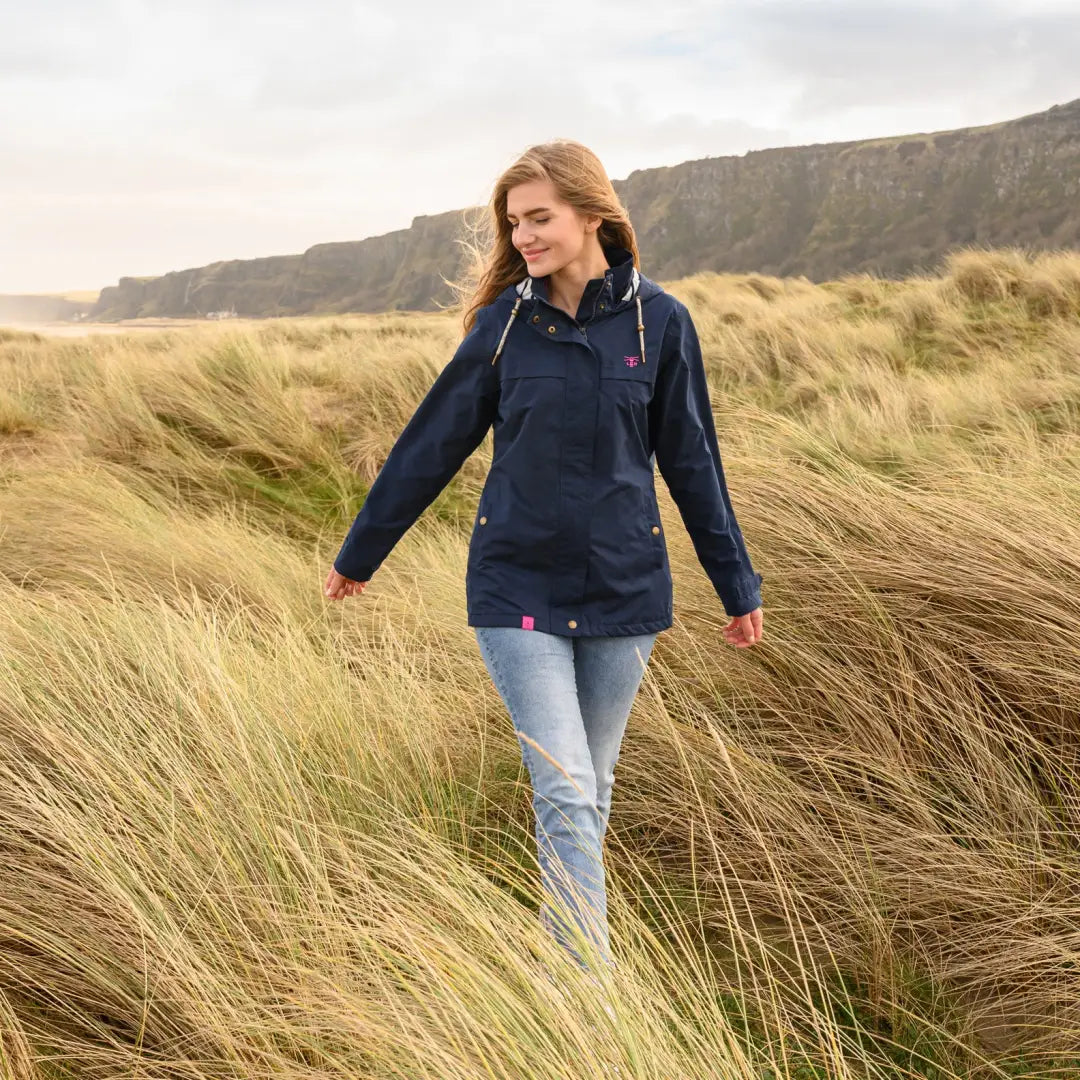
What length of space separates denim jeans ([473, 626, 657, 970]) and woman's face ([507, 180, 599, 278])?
744 millimetres

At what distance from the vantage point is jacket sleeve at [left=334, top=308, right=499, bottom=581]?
2.06m

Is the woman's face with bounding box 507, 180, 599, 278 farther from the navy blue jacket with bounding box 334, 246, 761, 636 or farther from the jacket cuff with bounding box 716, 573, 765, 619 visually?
the jacket cuff with bounding box 716, 573, 765, 619

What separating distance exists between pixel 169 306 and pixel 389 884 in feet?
586

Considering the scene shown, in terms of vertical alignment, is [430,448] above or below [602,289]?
below

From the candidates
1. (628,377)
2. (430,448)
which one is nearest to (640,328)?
(628,377)

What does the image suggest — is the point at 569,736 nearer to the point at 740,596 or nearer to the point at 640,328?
the point at 740,596

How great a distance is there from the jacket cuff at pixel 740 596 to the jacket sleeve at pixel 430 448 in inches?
24.5

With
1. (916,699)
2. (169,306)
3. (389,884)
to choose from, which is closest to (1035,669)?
(916,699)

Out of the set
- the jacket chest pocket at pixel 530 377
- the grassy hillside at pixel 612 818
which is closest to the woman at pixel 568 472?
the jacket chest pocket at pixel 530 377

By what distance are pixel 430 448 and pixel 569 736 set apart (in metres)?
0.67

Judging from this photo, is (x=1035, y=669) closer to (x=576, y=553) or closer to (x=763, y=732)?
(x=763, y=732)

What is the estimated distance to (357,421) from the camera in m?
7.34

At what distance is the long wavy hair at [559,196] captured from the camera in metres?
2.03

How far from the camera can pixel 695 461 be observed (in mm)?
2105
